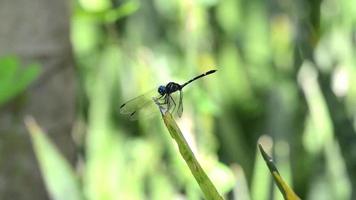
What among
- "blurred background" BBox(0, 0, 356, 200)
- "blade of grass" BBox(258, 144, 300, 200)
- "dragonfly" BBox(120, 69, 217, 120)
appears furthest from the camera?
"blurred background" BBox(0, 0, 356, 200)

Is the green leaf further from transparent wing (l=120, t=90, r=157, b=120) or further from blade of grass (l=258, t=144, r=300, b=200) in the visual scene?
blade of grass (l=258, t=144, r=300, b=200)

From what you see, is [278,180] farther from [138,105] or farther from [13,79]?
[13,79]

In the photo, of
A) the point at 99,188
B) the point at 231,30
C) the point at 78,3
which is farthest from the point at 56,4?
the point at 231,30

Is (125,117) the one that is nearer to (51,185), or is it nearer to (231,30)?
(231,30)

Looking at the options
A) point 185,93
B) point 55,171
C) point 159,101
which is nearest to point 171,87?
point 159,101

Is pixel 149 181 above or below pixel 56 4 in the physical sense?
below

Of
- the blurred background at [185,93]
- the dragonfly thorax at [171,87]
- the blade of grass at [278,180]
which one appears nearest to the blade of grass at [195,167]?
the blade of grass at [278,180]

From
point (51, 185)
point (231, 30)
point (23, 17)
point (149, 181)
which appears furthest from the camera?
point (231, 30)

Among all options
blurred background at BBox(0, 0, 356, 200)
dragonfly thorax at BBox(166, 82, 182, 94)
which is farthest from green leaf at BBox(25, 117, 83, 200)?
dragonfly thorax at BBox(166, 82, 182, 94)

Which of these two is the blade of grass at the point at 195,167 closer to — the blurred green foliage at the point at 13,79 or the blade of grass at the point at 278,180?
the blade of grass at the point at 278,180
